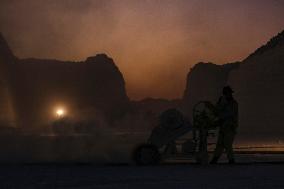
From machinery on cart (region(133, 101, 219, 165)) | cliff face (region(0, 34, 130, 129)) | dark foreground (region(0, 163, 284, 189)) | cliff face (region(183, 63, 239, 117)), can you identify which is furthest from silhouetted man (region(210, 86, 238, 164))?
cliff face (region(183, 63, 239, 117))

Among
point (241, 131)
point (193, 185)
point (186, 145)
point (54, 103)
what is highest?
point (54, 103)

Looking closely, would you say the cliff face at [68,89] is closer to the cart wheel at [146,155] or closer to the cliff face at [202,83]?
the cliff face at [202,83]

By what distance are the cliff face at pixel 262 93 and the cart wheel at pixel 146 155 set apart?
2532 inches

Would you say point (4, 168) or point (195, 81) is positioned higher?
point (195, 81)

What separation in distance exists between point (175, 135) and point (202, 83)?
15857 cm

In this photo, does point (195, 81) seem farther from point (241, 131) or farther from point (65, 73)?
point (241, 131)

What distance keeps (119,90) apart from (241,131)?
103827mm

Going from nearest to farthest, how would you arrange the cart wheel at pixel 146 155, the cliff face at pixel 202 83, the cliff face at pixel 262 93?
the cart wheel at pixel 146 155
the cliff face at pixel 262 93
the cliff face at pixel 202 83

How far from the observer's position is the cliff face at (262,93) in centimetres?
8181

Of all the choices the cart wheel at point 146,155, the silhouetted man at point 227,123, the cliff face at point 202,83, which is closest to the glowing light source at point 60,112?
the cliff face at point 202,83

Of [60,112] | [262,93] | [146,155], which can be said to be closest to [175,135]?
[146,155]

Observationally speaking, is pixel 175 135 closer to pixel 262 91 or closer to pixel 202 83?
pixel 262 91

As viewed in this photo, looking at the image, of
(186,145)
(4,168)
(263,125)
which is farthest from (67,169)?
(263,125)

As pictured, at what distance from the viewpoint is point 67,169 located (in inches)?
554
